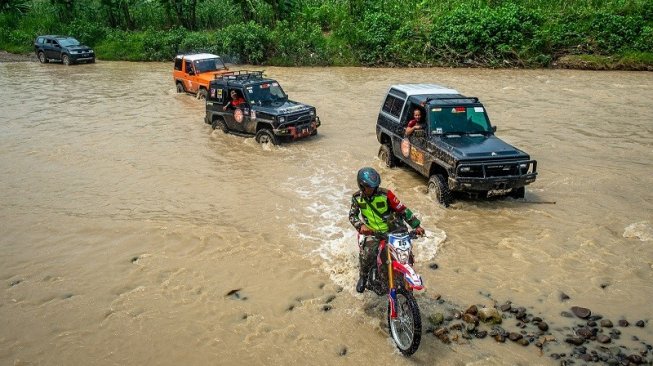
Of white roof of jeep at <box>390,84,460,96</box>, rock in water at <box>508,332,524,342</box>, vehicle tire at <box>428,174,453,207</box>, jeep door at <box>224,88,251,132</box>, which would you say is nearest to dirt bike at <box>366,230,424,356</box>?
rock in water at <box>508,332,524,342</box>

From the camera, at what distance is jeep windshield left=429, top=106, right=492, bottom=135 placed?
982 centimetres

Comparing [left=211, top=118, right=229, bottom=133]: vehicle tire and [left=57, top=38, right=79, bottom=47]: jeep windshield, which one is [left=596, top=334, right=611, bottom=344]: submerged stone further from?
[left=57, top=38, right=79, bottom=47]: jeep windshield

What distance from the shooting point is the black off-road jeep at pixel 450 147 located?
8812mm

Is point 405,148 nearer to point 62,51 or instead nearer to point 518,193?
point 518,193

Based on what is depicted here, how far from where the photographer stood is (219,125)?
15.0m

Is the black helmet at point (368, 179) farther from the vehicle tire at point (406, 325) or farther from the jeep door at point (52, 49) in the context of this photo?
the jeep door at point (52, 49)

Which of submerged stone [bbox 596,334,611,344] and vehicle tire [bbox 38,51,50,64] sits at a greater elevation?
vehicle tire [bbox 38,51,50,64]

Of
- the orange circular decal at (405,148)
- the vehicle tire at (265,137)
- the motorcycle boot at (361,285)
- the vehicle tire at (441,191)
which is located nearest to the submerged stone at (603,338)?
the motorcycle boot at (361,285)

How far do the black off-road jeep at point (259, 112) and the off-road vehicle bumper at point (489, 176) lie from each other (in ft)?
18.2

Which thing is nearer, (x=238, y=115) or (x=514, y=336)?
(x=514, y=336)

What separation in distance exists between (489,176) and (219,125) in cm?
873

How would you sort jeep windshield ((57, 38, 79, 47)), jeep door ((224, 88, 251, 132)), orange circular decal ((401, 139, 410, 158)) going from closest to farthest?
orange circular decal ((401, 139, 410, 158)) < jeep door ((224, 88, 251, 132)) < jeep windshield ((57, 38, 79, 47))

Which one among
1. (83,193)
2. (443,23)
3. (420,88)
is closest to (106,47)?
(443,23)

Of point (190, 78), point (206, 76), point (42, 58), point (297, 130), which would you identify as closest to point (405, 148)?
point (297, 130)
